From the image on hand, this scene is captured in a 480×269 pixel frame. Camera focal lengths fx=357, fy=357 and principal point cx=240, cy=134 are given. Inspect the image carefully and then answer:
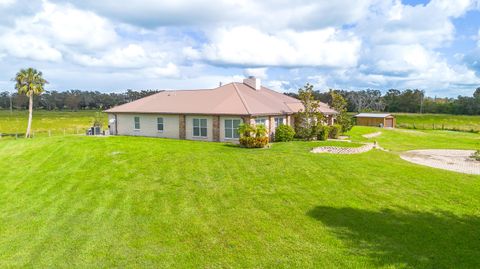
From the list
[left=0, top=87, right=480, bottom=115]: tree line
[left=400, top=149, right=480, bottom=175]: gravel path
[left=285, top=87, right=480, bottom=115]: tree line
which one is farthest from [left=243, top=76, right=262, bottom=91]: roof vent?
[left=285, top=87, right=480, bottom=115]: tree line

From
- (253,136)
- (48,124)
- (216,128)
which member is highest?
(216,128)

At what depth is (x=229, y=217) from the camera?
414 inches

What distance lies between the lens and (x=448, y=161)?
→ 19875 mm

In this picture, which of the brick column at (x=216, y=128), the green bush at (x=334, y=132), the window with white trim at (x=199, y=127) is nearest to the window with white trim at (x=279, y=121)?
the green bush at (x=334, y=132)

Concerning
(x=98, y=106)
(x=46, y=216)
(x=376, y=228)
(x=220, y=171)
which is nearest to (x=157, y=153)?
(x=220, y=171)

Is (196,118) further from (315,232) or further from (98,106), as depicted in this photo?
(98,106)

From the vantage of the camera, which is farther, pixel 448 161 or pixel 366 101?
pixel 366 101

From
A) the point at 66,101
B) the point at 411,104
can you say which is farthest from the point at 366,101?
the point at 66,101

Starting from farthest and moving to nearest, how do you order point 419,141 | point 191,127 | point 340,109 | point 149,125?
1. point 340,109
2. point 419,141
3. point 149,125
4. point 191,127

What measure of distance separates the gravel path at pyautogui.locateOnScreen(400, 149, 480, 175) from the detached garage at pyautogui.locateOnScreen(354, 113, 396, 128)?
100 feet

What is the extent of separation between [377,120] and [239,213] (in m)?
47.7

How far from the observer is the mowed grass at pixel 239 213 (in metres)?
8.07

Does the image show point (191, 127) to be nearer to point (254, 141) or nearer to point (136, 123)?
point (136, 123)

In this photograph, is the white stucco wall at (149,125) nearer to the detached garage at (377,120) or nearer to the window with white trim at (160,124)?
the window with white trim at (160,124)
